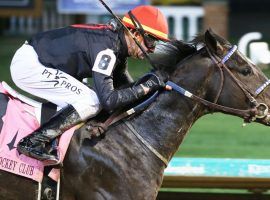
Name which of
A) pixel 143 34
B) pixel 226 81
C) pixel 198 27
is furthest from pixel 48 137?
pixel 198 27

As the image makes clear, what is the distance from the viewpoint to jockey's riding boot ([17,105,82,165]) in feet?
17.9

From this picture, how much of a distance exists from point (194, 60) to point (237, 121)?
22.7ft

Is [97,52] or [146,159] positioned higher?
[97,52]

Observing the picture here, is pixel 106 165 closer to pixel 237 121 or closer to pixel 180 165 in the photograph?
pixel 180 165

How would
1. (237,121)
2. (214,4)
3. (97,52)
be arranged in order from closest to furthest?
1. (97,52)
2. (237,121)
3. (214,4)

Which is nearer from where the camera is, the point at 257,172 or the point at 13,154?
the point at 13,154

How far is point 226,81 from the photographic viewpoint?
570 cm

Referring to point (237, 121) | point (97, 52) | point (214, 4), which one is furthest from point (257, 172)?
point (214, 4)

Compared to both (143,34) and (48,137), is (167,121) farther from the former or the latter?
(48,137)

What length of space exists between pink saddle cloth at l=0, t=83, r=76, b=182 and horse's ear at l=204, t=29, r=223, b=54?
1.04m

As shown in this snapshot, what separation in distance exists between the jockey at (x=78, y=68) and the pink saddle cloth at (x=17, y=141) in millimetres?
85

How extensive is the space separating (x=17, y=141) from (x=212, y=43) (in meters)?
1.41

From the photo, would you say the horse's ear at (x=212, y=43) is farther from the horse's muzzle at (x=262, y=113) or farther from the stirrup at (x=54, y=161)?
the stirrup at (x=54, y=161)

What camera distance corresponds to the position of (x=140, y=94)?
5.59 metres
